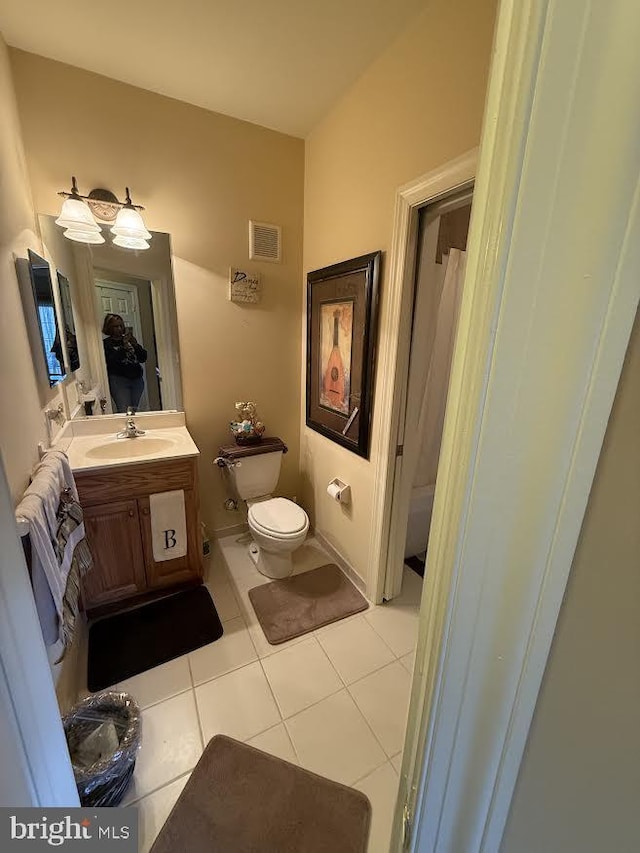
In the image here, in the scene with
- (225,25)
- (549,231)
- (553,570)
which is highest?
(225,25)

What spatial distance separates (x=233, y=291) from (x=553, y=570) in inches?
83.4

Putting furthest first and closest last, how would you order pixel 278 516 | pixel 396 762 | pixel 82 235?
pixel 278 516 → pixel 82 235 → pixel 396 762

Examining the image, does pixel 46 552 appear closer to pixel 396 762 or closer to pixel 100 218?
pixel 396 762

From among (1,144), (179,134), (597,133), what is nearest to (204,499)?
(1,144)

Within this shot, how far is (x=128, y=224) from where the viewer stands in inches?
68.9

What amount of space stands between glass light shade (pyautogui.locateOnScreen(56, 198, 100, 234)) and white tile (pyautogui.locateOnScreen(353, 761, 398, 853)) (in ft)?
8.28

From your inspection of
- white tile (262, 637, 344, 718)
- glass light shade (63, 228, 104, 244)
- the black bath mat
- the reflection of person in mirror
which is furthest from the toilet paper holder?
glass light shade (63, 228, 104, 244)

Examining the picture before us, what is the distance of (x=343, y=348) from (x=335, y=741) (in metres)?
1.73

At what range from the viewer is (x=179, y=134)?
6.00 ft

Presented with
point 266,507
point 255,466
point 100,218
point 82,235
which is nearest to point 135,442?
point 255,466

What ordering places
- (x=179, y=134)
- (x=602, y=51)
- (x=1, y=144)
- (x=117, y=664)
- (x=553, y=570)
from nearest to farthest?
(x=602, y=51) → (x=553, y=570) → (x=1, y=144) → (x=117, y=664) → (x=179, y=134)

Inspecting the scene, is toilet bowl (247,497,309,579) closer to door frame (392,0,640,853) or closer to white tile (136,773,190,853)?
white tile (136,773,190,853)

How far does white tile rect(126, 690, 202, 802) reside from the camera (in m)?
1.19

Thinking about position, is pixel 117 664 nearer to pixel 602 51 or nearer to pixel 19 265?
pixel 19 265
